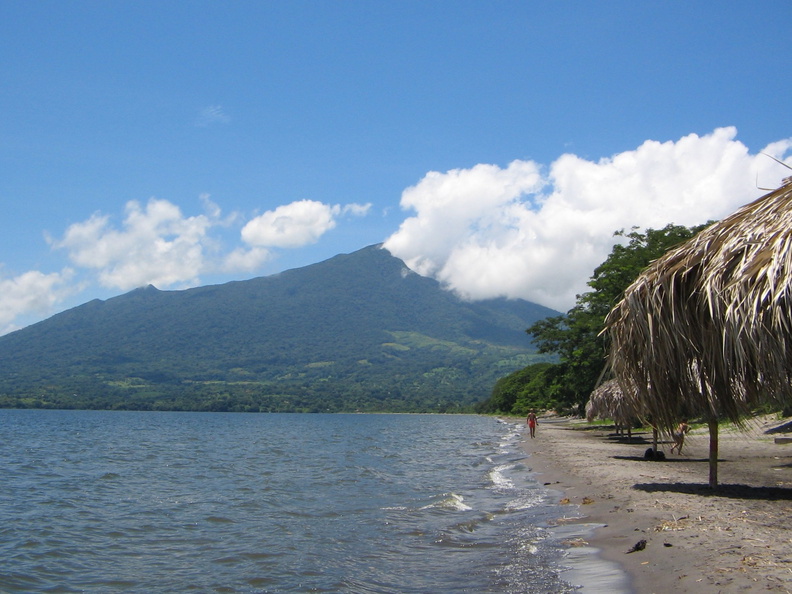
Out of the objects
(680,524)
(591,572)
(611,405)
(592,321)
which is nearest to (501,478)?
(611,405)

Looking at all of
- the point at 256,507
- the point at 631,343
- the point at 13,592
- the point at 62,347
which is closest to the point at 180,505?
the point at 256,507

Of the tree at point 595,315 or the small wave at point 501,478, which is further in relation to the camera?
the tree at point 595,315

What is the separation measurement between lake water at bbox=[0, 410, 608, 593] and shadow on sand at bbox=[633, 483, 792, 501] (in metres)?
1.96

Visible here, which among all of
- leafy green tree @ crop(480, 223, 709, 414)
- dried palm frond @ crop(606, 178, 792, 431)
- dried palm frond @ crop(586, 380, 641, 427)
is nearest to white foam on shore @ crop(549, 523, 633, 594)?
dried palm frond @ crop(606, 178, 792, 431)

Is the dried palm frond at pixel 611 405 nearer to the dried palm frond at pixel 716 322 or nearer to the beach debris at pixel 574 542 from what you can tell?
the dried palm frond at pixel 716 322

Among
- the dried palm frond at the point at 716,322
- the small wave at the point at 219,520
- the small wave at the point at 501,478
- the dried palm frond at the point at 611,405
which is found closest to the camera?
the dried palm frond at the point at 716,322

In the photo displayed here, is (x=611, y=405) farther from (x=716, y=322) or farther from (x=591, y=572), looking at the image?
(x=591, y=572)

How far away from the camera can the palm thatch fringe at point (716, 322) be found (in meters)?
6.14

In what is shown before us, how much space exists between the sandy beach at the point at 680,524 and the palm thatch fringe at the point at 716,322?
3.75 feet

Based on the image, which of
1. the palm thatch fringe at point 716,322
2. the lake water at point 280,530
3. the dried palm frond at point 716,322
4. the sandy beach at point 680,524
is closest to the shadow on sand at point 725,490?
the sandy beach at point 680,524

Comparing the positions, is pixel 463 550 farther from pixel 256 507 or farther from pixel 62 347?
pixel 62 347

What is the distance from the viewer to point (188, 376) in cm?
18212

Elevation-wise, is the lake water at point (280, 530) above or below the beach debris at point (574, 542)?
below

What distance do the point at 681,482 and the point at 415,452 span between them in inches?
695
